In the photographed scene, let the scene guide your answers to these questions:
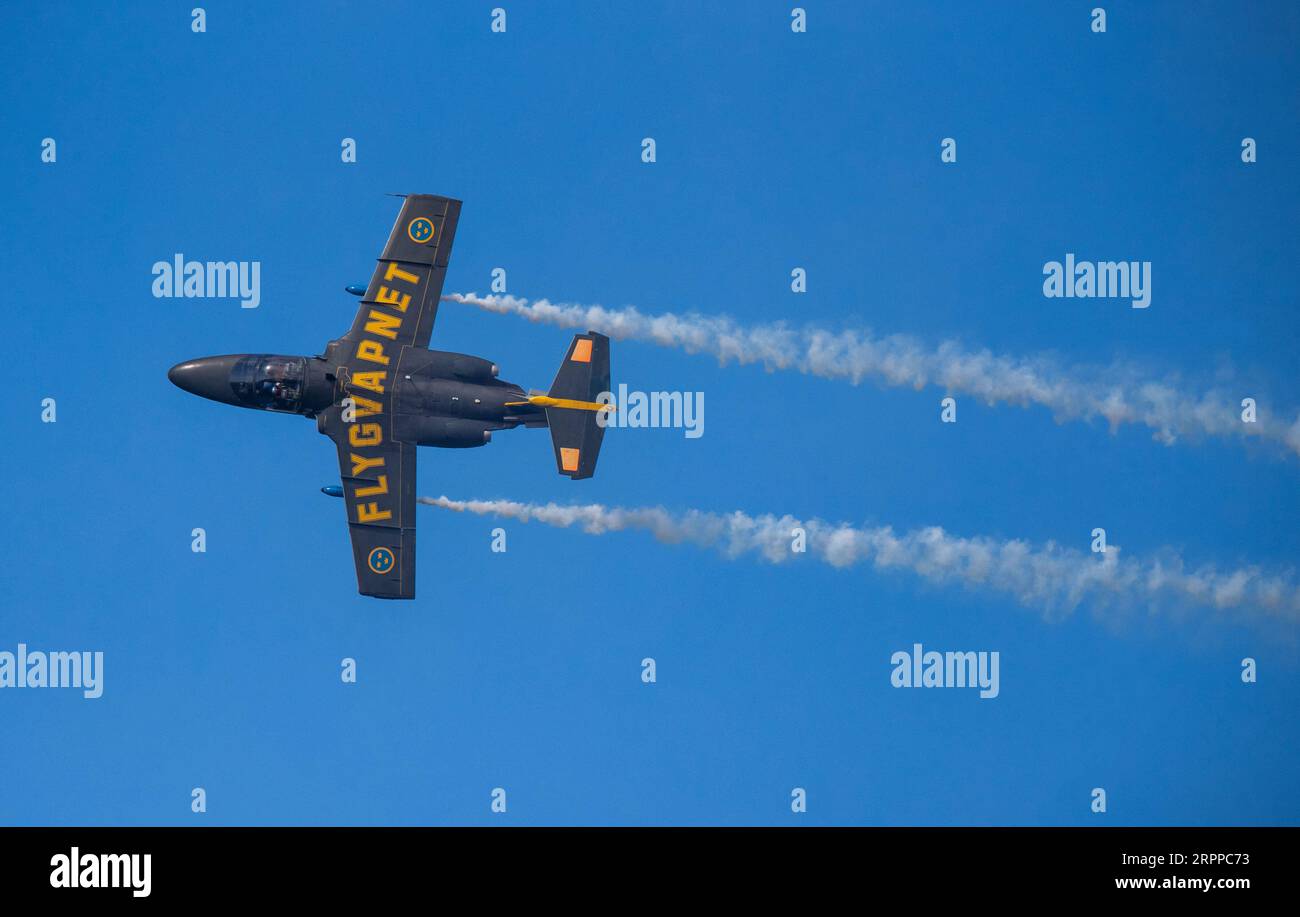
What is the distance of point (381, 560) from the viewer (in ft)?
198

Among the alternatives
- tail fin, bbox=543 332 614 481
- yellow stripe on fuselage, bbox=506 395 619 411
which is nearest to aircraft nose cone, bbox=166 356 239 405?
yellow stripe on fuselage, bbox=506 395 619 411

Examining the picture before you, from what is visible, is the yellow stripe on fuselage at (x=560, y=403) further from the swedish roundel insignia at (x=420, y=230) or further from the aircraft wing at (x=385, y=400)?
the swedish roundel insignia at (x=420, y=230)

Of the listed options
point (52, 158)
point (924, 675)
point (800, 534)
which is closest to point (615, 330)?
point (800, 534)

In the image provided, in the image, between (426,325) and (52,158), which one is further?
(52,158)

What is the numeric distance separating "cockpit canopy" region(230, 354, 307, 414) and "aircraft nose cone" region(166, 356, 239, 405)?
0.30 metres

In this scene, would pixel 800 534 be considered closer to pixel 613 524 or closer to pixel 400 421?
pixel 613 524

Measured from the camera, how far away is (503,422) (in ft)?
194

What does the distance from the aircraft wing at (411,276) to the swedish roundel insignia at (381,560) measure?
22.8 ft

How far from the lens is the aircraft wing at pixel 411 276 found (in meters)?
60.3

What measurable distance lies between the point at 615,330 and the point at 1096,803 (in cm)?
2422

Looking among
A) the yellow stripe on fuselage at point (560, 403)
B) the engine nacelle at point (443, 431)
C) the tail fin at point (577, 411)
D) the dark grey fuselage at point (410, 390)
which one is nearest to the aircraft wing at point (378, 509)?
the engine nacelle at point (443, 431)

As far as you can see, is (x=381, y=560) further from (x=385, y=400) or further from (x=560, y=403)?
(x=560, y=403)

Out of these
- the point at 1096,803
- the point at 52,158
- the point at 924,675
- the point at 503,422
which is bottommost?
the point at 1096,803
